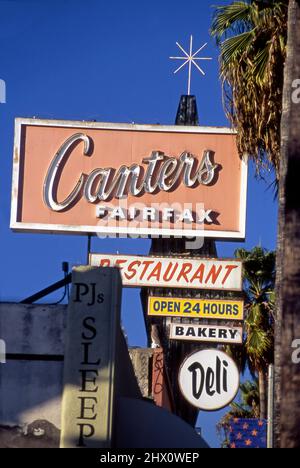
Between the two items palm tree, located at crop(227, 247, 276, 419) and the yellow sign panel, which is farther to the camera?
palm tree, located at crop(227, 247, 276, 419)

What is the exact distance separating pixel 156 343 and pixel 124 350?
11.9m

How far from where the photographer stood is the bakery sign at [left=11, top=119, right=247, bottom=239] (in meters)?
30.9

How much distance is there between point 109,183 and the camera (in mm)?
31453

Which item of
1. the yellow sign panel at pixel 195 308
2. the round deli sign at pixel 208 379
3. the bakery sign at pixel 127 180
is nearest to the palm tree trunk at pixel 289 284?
the round deli sign at pixel 208 379

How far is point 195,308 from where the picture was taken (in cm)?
2925

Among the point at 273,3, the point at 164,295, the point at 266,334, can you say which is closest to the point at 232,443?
the point at 164,295

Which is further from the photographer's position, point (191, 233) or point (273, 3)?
point (191, 233)

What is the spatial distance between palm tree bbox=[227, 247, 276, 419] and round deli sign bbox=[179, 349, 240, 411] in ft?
43.2

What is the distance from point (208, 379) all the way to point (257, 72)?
6125 mm

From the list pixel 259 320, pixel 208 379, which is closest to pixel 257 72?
pixel 208 379

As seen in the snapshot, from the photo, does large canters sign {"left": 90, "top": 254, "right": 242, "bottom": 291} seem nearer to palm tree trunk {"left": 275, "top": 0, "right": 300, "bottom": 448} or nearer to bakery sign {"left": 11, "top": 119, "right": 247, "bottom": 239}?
bakery sign {"left": 11, "top": 119, "right": 247, "bottom": 239}

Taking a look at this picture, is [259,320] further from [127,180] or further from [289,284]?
[289,284]

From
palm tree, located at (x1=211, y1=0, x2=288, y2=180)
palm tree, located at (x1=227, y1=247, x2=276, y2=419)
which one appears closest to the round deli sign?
palm tree, located at (x1=211, y1=0, x2=288, y2=180)

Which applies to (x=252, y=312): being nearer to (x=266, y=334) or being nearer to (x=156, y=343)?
(x=266, y=334)
